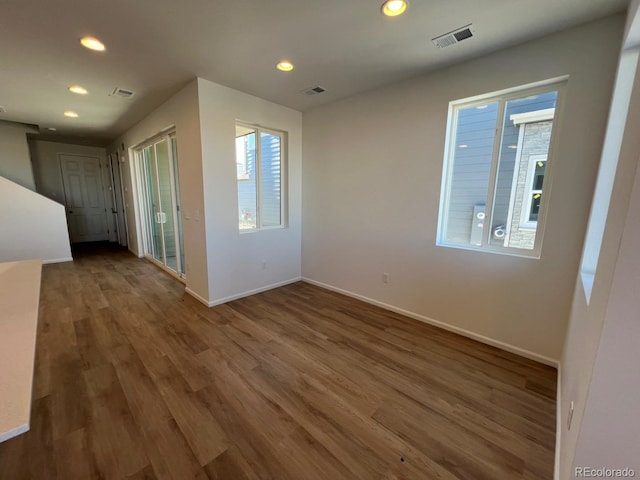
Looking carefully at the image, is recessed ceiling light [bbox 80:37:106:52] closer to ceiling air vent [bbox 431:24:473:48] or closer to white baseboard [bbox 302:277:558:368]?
ceiling air vent [bbox 431:24:473:48]

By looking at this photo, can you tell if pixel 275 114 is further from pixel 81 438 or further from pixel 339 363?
pixel 81 438

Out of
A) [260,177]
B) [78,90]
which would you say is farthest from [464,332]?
[78,90]

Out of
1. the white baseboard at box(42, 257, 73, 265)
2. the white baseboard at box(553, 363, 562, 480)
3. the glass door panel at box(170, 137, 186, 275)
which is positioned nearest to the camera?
the white baseboard at box(553, 363, 562, 480)

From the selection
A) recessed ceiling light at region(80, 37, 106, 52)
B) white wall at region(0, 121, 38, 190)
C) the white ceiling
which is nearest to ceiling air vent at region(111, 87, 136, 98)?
the white ceiling

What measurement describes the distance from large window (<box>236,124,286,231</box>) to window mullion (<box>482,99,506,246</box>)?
2.68 meters

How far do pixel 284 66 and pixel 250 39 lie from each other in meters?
0.49

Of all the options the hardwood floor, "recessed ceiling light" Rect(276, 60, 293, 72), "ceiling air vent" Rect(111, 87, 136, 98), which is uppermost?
"recessed ceiling light" Rect(276, 60, 293, 72)

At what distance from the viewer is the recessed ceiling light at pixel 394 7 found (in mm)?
1717

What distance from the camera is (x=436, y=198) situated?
2.74 metres

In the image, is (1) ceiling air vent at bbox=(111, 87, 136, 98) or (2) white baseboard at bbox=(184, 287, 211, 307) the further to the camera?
(2) white baseboard at bbox=(184, 287, 211, 307)

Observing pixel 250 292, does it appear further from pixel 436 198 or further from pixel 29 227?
pixel 29 227

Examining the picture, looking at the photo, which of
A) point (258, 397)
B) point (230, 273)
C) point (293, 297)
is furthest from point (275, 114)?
point (258, 397)

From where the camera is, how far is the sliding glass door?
4.08 metres

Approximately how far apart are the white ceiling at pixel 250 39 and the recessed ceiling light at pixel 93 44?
56 mm
